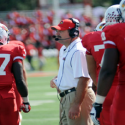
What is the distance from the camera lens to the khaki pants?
4258 mm

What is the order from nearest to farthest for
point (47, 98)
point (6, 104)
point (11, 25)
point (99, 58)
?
point (99, 58), point (6, 104), point (47, 98), point (11, 25)

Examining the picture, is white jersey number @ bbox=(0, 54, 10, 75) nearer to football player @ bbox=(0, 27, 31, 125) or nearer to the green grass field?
football player @ bbox=(0, 27, 31, 125)

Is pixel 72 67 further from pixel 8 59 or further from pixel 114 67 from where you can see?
pixel 114 67

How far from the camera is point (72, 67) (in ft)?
13.8

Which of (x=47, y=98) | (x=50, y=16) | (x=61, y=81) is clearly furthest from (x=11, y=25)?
(x=61, y=81)

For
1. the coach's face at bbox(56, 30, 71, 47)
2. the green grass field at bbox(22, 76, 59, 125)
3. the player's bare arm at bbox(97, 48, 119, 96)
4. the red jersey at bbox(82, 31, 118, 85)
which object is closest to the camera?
the player's bare arm at bbox(97, 48, 119, 96)

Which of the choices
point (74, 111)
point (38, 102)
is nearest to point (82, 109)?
point (74, 111)

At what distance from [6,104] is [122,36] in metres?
1.69

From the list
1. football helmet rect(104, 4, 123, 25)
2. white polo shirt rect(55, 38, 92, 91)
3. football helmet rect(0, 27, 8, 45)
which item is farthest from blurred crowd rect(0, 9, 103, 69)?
football helmet rect(104, 4, 123, 25)

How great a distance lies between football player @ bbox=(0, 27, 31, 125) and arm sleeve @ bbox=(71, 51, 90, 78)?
0.55m

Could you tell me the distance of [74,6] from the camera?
29859 millimetres

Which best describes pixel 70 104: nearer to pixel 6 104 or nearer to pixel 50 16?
pixel 6 104

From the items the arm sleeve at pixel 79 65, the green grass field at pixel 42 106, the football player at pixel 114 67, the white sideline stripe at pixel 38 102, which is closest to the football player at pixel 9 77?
the arm sleeve at pixel 79 65

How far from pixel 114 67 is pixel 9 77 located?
150 centimetres
